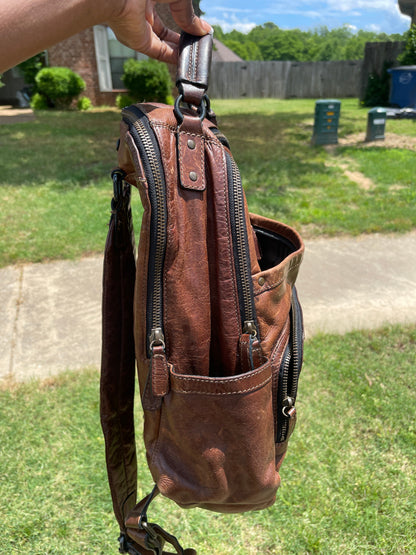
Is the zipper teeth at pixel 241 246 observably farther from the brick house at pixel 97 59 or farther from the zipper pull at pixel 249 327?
the brick house at pixel 97 59

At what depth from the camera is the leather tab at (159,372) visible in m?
0.94

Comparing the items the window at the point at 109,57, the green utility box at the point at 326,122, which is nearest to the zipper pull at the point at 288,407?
the green utility box at the point at 326,122

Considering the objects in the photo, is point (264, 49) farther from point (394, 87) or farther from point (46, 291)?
point (46, 291)

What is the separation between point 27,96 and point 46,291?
15.7 meters

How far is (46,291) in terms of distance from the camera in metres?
3.78

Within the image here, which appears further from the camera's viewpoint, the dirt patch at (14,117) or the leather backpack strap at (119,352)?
the dirt patch at (14,117)

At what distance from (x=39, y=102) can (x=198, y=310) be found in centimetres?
1561

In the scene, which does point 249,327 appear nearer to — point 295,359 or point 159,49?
point 295,359

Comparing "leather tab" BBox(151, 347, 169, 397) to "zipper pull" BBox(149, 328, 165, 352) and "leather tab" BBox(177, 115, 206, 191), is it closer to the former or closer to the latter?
"zipper pull" BBox(149, 328, 165, 352)

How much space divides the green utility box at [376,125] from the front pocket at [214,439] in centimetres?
975

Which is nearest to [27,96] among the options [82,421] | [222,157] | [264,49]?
[82,421]

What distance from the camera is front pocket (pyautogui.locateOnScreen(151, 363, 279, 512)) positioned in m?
0.96

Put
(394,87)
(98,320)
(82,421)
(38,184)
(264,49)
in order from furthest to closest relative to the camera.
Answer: (264,49) → (394,87) → (38,184) → (98,320) → (82,421)

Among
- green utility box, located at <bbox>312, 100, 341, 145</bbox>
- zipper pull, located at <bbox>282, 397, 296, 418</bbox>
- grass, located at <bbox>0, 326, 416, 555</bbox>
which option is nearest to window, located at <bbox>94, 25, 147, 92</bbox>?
green utility box, located at <bbox>312, 100, 341, 145</bbox>
